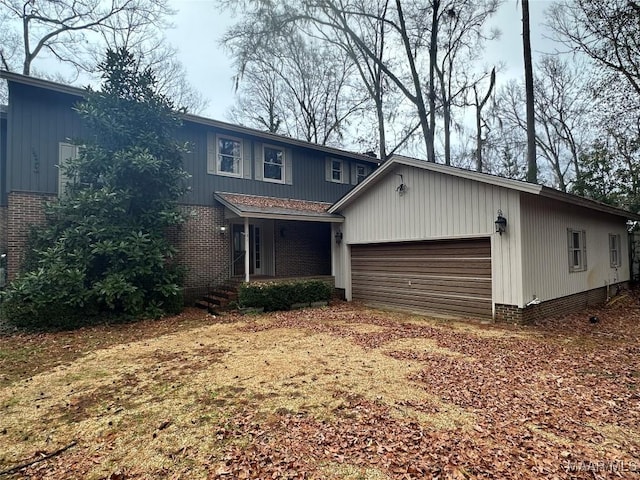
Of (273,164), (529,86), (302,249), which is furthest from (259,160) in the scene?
(529,86)

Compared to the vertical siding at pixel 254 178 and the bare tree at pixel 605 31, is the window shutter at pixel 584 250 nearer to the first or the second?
the bare tree at pixel 605 31

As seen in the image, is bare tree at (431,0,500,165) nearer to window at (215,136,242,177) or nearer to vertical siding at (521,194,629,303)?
vertical siding at (521,194,629,303)

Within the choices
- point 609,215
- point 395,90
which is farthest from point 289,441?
point 395,90

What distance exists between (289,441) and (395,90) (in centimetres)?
2085

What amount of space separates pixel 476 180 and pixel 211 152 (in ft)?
27.6

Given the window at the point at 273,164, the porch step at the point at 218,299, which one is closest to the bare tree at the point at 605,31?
the window at the point at 273,164

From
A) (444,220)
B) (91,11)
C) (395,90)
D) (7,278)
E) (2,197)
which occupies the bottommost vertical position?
(7,278)

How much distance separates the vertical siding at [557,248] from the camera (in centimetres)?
829

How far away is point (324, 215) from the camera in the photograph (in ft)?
39.8

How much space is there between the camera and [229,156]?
12.7 meters

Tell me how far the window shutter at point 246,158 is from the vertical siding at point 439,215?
3.89 m

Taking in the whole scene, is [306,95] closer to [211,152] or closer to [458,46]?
[458,46]

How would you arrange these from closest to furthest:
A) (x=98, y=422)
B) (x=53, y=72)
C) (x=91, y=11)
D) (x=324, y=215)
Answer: (x=98, y=422), (x=324, y=215), (x=91, y=11), (x=53, y=72)

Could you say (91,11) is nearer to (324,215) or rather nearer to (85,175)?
(85,175)
